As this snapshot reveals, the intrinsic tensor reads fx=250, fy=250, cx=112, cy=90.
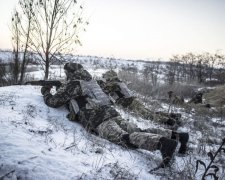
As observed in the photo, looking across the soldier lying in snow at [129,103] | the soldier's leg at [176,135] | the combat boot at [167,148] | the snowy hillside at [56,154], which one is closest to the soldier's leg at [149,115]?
the soldier lying in snow at [129,103]

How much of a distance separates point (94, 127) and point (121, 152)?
821 millimetres

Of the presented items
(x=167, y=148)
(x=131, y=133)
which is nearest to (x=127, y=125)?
(x=131, y=133)

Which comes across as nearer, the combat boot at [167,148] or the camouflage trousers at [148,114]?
the combat boot at [167,148]

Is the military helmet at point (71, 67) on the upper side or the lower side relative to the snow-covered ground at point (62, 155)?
upper

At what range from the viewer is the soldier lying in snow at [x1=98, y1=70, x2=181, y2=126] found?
5658mm

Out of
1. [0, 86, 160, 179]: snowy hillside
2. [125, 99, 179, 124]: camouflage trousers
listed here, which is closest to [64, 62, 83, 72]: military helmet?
[0, 86, 160, 179]: snowy hillside

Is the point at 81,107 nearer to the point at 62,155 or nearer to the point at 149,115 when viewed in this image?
the point at 62,155

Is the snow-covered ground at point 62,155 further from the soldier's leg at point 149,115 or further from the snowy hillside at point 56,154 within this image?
the soldier's leg at point 149,115

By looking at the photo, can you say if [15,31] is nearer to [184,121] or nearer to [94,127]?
[94,127]

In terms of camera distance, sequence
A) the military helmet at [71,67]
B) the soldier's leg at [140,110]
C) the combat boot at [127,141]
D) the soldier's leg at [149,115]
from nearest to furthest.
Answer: the combat boot at [127,141] < the military helmet at [71,67] < the soldier's leg at [149,115] < the soldier's leg at [140,110]

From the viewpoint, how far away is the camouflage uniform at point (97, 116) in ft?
10.8

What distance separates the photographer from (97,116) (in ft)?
13.2

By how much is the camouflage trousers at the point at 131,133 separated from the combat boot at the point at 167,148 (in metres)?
0.09

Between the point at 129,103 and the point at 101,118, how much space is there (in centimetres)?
246
